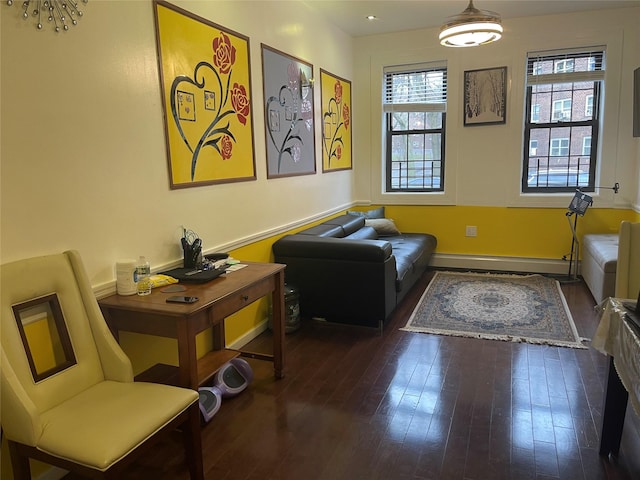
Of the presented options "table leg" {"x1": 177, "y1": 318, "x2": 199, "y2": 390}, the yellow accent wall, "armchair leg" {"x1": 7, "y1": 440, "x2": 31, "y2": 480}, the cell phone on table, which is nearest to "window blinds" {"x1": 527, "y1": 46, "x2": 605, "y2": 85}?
the yellow accent wall

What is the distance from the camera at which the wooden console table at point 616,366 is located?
1643mm

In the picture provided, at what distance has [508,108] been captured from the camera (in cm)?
505

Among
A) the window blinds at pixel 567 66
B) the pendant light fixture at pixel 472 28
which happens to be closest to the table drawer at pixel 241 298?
the pendant light fixture at pixel 472 28

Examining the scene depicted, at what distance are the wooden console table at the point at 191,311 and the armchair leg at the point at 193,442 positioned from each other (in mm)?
179

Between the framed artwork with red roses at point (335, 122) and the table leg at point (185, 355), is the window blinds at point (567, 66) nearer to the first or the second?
the framed artwork with red roses at point (335, 122)

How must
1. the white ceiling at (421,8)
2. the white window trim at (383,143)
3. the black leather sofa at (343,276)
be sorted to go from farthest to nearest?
the white window trim at (383,143), the white ceiling at (421,8), the black leather sofa at (343,276)

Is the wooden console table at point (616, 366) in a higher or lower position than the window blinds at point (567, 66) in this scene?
lower

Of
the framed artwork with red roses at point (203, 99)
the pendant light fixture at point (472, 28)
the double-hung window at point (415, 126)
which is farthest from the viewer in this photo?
the double-hung window at point (415, 126)

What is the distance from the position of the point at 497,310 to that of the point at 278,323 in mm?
2107

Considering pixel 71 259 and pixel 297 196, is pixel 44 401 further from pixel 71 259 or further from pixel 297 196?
pixel 297 196

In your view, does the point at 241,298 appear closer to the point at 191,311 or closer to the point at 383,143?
the point at 191,311

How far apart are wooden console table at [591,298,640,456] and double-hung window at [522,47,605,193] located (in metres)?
3.47

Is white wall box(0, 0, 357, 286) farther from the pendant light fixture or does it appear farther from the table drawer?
the pendant light fixture

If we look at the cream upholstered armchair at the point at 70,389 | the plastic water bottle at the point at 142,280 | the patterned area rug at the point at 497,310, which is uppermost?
the plastic water bottle at the point at 142,280
